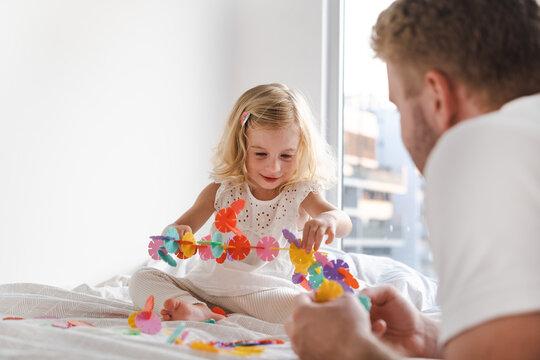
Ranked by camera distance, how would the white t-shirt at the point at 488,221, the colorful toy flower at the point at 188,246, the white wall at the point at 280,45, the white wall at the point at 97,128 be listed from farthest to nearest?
the white wall at the point at 280,45 → the white wall at the point at 97,128 → the colorful toy flower at the point at 188,246 → the white t-shirt at the point at 488,221

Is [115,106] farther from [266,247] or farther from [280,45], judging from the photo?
[266,247]

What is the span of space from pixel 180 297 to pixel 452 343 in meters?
0.94

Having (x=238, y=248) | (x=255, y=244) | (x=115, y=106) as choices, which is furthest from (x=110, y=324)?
(x=115, y=106)

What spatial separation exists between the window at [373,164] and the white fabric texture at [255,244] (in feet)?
3.82

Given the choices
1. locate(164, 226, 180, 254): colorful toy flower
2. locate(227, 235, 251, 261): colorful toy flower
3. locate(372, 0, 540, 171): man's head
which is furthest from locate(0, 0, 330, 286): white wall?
locate(372, 0, 540, 171): man's head

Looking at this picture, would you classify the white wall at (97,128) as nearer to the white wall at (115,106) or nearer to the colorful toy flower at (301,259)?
the white wall at (115,106)

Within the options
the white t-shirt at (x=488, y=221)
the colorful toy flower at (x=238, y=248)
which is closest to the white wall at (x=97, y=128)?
the colorful toy flower at (x=238, y=248)

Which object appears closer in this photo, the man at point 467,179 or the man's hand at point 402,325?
the man at point 467,179

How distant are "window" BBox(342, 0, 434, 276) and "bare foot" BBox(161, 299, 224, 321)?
5.24 feet

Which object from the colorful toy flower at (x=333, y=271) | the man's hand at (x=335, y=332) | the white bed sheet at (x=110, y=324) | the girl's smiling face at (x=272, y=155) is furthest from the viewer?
the girl's smiling face at (x=272, y=155)

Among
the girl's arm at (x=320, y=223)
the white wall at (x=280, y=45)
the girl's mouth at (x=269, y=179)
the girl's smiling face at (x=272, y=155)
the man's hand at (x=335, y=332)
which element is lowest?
the man's hand at (x=335, y=332)

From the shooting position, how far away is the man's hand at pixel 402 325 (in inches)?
34.8

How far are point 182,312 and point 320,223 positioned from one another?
1.29 feet

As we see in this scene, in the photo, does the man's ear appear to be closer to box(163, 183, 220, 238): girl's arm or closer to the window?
box(163, 183, 220, 238): girl's arm
